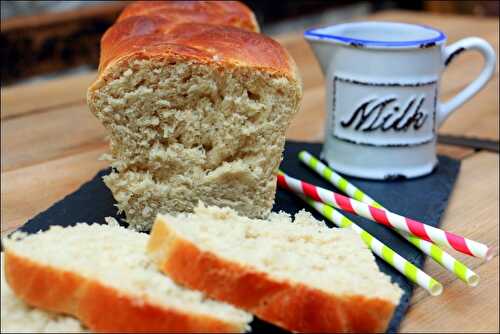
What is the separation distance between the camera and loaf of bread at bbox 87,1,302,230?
68.2 inches

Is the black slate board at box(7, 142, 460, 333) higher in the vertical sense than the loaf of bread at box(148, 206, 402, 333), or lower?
lower

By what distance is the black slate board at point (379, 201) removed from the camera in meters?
1.76

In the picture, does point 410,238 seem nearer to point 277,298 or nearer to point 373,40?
point 277,298

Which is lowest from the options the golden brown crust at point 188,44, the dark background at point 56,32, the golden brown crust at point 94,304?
the dark background at point 56,32

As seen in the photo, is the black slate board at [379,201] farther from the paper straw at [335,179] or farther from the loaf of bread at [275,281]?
the loaf of bread at [275,281]

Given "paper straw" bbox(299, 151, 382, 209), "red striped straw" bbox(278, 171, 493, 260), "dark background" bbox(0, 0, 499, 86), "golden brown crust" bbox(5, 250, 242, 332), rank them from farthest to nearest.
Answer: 1. "dark background" bbox(0, 0, 499, 86)
2. "paper straw" bbox(299, 151, 382, 209)
3. "red striped straw" bbox(278, 171, 493, 260)
4. "golden brown crust" bbox(5, 250, 242, 332)

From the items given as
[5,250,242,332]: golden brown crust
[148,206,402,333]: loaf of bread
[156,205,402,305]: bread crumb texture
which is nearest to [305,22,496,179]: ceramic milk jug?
[156,205,402,305]: bread crumb texture

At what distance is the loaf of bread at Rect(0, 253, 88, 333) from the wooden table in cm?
60


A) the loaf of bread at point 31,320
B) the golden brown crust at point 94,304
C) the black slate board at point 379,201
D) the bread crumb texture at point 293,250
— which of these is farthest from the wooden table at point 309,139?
the loaf of bread at point 31,320

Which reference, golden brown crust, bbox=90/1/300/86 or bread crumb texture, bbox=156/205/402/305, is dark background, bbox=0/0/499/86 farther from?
bread crumb texture, bbox=156/205/402/305

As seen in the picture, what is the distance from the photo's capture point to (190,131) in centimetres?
181

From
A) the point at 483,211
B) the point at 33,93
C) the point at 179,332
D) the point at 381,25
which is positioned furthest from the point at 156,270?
the point at 33,93

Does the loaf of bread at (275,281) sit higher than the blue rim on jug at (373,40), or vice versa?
the blue rim on jug at (373,40)

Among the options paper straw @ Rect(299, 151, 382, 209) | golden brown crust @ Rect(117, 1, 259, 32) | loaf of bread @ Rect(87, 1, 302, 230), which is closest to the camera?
loaf of bread @ Rect(87, 1, 302, 230)
